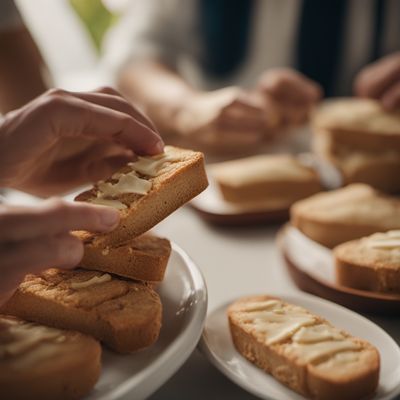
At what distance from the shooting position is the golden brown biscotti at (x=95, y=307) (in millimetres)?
657

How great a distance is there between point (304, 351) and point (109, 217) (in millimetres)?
247

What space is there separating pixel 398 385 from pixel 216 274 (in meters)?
0.40

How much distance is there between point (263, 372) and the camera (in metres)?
0.70

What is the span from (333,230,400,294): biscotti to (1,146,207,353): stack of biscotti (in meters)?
0.24

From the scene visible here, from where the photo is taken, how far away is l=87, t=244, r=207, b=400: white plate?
590 mm

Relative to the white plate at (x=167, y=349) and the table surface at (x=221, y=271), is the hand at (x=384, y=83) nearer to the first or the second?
the table surface at (x=221, y=271)

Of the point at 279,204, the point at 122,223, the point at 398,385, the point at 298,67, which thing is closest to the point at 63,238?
the point at 122,223

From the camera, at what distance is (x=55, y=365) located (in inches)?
23.3

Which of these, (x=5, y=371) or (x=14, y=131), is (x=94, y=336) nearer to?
(x=5, y=371)

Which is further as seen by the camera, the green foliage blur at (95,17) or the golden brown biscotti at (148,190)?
the green foliage blur at (95,17)

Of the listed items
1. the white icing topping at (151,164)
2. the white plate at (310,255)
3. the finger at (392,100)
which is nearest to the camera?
the white icing topping at (151,164)

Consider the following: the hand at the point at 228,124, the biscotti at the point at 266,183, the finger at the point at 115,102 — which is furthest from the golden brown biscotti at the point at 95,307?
the hand at the point at 228,124

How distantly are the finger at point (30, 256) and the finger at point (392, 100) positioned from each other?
88 cm

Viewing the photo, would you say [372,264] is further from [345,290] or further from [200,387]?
[200,387]
